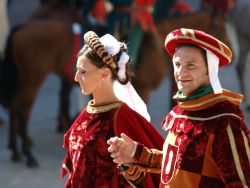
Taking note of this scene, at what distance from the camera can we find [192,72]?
301 cm

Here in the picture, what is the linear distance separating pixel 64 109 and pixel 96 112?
550cm

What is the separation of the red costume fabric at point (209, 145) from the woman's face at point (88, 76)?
1.96 ft

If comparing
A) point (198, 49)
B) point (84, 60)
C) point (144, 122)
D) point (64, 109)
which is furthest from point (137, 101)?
point (64, 109)

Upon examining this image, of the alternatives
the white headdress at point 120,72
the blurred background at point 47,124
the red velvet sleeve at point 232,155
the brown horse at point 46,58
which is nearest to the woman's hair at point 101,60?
the white headdress at point 120,72

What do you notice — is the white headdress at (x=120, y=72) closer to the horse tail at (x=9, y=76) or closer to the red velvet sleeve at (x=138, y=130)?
the red velvet sleeve at (x=138, y=130)

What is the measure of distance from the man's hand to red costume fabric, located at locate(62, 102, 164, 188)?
33 centimetres

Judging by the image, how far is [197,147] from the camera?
116 inches

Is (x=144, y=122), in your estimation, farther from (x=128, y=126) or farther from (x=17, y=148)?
(x=17, y=148)

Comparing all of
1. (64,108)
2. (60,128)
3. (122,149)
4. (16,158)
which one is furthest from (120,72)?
(60,128)

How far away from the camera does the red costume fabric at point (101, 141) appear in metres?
3.56

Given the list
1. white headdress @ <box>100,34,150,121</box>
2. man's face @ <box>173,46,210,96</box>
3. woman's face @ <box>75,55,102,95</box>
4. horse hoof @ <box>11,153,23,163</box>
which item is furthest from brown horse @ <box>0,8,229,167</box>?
man's face @ <box>173,46,210,96</box>

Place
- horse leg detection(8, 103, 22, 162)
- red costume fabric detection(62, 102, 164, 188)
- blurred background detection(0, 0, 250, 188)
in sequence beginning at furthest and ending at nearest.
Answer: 1. horse leg detection(8, 103, 22, 162)
2. blurred background detection(0, 0, 250, 188)
3. red costume fabric detection(62, 102, 164, 188)

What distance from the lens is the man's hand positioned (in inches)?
124

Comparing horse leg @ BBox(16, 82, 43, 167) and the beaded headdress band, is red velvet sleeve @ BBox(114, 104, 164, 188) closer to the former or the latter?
the beaded headdress band
